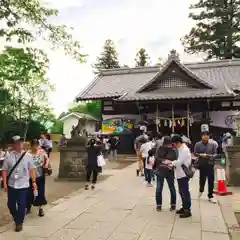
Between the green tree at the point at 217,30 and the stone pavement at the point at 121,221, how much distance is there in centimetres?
2890

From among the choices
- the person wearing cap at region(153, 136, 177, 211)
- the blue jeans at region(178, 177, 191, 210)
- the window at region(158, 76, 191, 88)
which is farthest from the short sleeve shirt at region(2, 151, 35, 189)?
the window at region(158, 76, 191, 88)

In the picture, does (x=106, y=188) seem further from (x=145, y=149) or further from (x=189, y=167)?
(x=189, y=167)

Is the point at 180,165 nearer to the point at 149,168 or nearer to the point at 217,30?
the point at 149,168

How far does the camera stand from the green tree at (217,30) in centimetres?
3356

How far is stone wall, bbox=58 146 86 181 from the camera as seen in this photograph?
1161 centimetres

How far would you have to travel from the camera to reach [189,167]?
6562 mm

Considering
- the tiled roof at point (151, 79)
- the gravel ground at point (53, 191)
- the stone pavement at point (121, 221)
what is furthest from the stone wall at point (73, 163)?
the tiled roof at point (151, 79)

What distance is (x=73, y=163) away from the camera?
461 inches

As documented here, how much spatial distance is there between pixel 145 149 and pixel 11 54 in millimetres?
5559

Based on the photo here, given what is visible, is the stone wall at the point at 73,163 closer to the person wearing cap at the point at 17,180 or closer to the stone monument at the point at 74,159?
the stone monument at the point at 74,159

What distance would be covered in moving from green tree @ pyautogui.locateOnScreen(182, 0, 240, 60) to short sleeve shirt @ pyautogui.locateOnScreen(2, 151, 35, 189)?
3206 cm

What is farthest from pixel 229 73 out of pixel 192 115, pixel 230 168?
pixel 230 168

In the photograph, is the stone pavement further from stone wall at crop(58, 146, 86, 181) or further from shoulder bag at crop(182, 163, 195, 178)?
stone wall at crop(58, 146, 86, 181)

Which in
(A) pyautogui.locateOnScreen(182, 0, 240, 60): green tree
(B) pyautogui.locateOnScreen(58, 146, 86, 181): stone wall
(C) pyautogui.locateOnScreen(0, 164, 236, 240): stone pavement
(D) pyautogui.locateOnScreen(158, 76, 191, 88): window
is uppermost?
(A) pyautogui.locateOnScreen(182, 0, 240, 60): green tree
